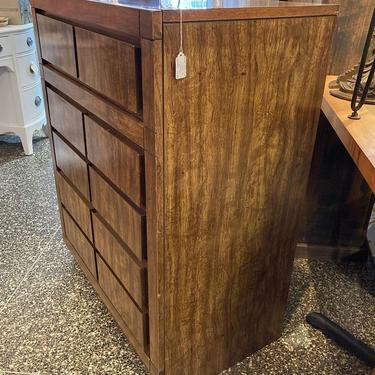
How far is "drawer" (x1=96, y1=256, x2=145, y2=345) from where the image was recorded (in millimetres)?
1249

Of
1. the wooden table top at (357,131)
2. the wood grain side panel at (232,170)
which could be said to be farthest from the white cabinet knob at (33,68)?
the wood grain side panel at (232,170)

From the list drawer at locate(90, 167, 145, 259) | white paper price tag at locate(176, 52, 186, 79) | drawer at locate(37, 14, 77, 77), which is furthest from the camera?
drawer at locate(37, 14, 77, 77)

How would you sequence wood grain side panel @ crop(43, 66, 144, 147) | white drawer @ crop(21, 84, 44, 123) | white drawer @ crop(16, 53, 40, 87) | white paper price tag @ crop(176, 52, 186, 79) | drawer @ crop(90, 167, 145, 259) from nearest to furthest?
white paper price tag @ crop(176, 52, 186, 79) < wood grain side panel @ crop(43, 66, 144, 147) < drawer @ crop(90, 167, 145, 259) < white drawer @ crop(16, 53, 40, 87) < white drawer @ crop(21, 84, 44, 123)

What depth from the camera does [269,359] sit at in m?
1.39

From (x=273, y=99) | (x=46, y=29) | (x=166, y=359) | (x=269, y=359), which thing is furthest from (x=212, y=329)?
(x=46, y=29)

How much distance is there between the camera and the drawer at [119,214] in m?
1.07

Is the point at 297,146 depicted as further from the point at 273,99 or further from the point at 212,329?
the point at 212,329

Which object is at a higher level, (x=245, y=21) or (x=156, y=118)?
(x=245, y=21)

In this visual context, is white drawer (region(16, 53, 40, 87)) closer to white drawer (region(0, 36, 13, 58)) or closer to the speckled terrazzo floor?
white drawer (region(0, 36, 13, 58))

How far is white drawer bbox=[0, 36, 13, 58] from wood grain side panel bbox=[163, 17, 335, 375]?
208 centimetres

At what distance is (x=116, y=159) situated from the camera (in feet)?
3.55

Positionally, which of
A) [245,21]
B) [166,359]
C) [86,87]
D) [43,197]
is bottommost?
[43,197]

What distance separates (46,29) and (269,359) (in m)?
1.31

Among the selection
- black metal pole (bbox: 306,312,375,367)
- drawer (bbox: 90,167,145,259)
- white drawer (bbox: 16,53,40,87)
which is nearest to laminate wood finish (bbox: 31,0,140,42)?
drawer (bbox: 90,167,145,259)
